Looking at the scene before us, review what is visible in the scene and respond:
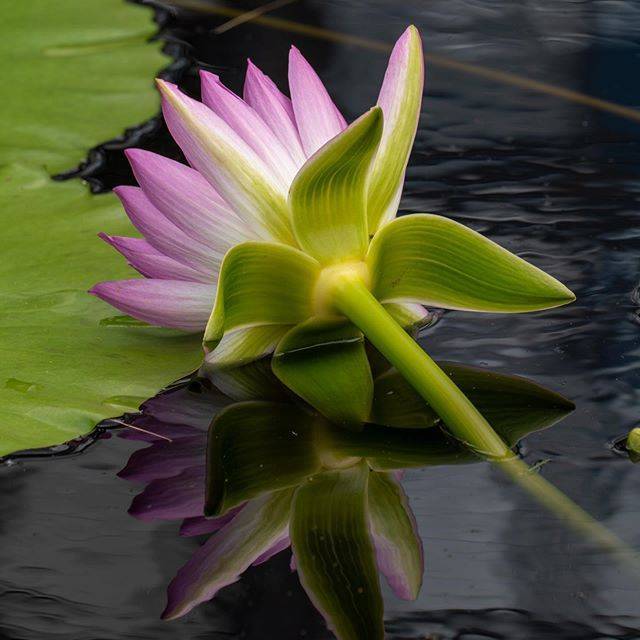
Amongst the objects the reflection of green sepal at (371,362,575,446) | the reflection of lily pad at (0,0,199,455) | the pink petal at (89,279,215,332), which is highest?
the pink petal at (89,279,215,332)

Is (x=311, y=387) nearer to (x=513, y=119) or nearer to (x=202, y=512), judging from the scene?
(x=202, y=512)

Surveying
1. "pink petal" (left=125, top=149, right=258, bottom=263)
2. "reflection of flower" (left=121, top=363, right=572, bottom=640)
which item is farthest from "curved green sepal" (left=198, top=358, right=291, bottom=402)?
"pink petal" (left=125, top=149, right=258, bottom=263)

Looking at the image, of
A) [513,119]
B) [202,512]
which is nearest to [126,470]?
[202,512]

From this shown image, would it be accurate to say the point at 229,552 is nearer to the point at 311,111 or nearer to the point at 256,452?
the point at 256,452

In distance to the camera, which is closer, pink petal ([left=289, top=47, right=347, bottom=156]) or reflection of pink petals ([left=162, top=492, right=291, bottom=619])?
reflection of pink petals ([left=162, top=492, right=291, bottom=619])

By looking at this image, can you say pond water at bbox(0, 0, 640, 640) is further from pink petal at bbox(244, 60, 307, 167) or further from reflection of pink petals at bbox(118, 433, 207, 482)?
pink petal at bbox(244, 60, 307, 167)

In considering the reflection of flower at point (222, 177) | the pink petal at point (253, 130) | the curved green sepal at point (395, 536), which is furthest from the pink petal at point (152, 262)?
the curved green sepal at point (395, 536)
